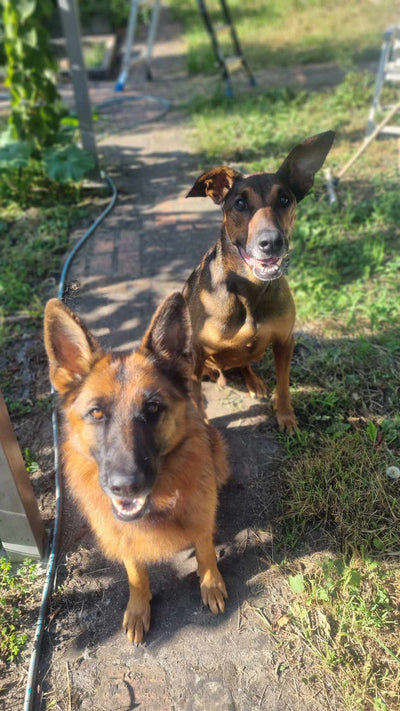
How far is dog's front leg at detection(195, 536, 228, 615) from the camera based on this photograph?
2.56 metres

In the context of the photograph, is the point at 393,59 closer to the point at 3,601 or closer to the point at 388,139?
the point at 388,139

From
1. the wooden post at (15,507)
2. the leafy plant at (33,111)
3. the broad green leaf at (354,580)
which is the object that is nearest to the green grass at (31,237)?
the leafy plant at (33,111)

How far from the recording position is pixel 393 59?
6934 millimetres

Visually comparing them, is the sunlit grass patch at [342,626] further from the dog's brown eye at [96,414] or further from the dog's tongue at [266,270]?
the dog's tongue at [266,270]

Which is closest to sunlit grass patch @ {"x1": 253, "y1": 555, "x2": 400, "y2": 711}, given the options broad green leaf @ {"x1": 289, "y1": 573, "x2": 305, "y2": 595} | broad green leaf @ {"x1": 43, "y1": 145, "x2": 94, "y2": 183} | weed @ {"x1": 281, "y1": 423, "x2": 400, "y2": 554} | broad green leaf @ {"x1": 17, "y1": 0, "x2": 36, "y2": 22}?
broad green leaf @ {"x1": 289, "y1": 573, "x2": 305, "y2": 595}

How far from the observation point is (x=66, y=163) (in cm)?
564

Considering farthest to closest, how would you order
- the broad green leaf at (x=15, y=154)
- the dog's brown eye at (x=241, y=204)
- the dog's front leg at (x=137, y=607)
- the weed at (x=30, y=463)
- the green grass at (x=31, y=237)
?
the broad green leaf at (x=15, y=154) → the green grass at (x=31, y=237) → the weed at (x=30, y=463) → the dog's brown eye at (x=241, y=204) → the dog's front leg at (x=137, y=607)

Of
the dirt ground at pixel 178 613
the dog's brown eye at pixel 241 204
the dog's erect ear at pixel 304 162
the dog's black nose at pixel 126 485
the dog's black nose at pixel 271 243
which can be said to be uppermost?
the dog's erect ear at pixel 304 162

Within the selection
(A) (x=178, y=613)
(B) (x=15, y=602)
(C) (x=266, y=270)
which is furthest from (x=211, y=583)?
(C) (x=266, y=270)

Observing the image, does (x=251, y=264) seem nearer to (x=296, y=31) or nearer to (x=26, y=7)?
(x=26, y=7)

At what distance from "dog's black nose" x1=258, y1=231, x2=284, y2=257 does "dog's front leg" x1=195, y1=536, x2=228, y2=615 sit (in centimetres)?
159

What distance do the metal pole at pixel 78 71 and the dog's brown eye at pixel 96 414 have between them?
476 centimetres

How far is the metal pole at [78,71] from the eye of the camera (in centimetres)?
521

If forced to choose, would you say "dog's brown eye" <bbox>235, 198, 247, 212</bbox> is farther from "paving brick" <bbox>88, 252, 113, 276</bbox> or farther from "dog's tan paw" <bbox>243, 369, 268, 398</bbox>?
"paving brick" <bbox>88, 252, 113, 276</bbox>
